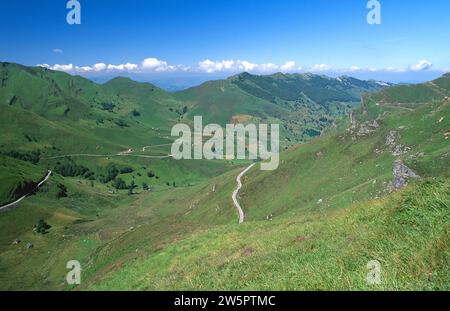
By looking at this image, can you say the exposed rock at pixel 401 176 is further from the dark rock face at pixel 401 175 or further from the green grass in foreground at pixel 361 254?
the green grass in foreground at pixel 361 254

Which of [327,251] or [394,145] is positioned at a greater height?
[327,251]

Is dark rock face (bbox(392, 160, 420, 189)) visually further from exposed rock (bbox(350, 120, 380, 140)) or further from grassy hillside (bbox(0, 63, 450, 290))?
exposed rock (bbox(350, 120, 380, 140))

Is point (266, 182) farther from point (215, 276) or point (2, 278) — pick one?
point (215, 276)

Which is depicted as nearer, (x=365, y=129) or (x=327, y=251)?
(x=327, y=251)

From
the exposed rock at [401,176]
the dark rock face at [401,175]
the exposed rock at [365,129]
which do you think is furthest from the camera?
the exposed rock at [365,129]

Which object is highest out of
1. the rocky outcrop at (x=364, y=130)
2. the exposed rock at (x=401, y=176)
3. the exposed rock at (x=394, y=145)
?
the rocky outcrop at (x=364, y=130)

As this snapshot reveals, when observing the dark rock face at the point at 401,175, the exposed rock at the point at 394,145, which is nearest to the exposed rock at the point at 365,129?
the exposed rock at the point at 394,145

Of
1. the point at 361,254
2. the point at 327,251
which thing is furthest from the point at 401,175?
the point at 361,254

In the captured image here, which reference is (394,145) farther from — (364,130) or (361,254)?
(361,254)

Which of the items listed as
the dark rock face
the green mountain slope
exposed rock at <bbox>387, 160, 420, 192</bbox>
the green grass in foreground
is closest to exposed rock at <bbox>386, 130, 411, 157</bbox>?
the dark rock face
